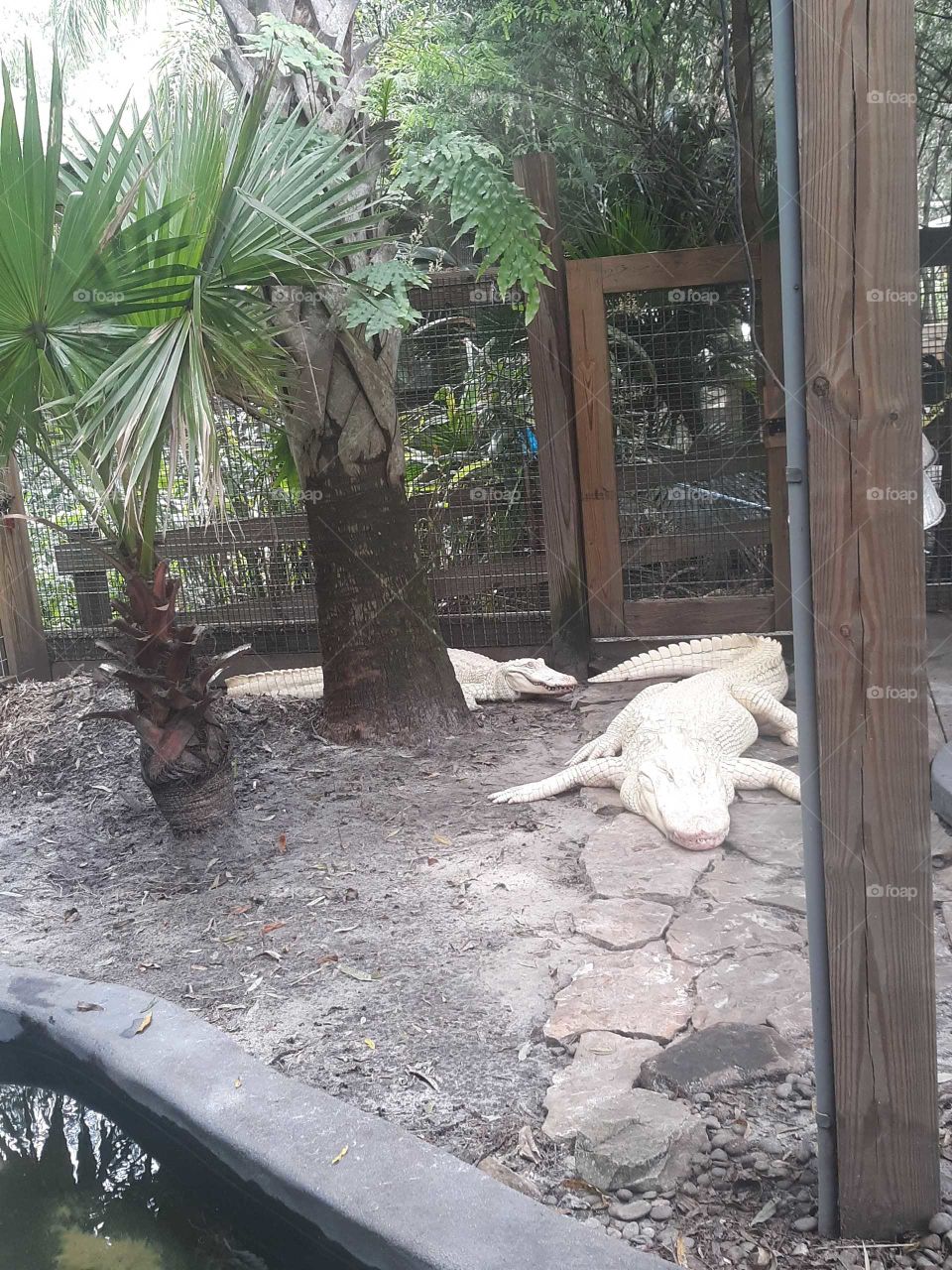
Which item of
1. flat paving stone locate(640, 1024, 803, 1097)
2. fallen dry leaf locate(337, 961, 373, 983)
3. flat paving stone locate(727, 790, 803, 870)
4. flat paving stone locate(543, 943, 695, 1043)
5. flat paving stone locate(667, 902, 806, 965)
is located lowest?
flat paving stone locate(727, 790, 803, 870)

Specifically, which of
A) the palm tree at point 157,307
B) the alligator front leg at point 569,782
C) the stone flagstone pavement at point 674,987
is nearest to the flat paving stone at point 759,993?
the stone flagstone pavement at point 674,987

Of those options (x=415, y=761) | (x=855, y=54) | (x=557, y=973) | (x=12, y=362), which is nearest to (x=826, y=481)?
(x=855, y=54)

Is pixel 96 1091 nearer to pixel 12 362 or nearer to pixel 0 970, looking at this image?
pixel 0 970

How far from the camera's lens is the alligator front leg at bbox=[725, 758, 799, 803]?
12.1 feet

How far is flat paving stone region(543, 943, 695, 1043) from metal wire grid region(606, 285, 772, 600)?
3282 millimetres

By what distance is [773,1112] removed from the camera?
6.13ft

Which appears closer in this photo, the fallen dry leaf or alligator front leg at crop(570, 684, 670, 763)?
the fallen dry leaf

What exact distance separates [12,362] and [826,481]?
248cm

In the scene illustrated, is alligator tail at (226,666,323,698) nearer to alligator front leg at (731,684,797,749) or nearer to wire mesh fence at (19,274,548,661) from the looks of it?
wire mesh fence at (19,274,548,661)

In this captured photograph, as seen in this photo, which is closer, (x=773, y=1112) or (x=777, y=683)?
(x=773, y=1112)

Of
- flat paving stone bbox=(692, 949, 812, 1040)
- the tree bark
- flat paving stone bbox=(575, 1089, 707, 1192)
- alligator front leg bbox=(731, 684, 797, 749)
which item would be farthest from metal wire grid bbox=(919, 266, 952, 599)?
flat paving stone bbox=(575, 1089, 707, 1192)

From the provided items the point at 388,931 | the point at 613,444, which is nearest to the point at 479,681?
the point at 613,444

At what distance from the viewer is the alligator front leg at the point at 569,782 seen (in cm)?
382

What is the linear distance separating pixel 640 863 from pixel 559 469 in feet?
9.02
